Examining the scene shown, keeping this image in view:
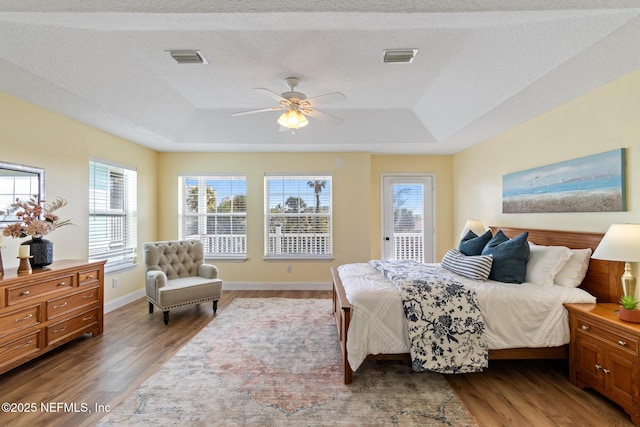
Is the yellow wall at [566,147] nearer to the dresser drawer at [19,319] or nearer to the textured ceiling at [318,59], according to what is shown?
the textured ceiling at [318,59]

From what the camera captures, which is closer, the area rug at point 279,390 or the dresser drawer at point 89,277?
the area rug at point 279,390

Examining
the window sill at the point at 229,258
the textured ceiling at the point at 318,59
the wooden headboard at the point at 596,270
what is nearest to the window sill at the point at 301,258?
the window sill at the point at 229,258

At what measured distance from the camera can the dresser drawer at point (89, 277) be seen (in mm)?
3164

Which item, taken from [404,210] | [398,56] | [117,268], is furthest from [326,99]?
[117,268]

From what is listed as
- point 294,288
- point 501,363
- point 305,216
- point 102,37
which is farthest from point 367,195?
point 102,37

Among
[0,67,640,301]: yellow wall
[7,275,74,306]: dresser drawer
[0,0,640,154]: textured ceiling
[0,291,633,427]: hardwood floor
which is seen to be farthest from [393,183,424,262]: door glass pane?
[7,275,74,306]: dresser drawer

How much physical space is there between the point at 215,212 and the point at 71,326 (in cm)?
282

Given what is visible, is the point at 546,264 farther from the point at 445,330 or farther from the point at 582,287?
the point at 445,330

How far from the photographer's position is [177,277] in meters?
4.31

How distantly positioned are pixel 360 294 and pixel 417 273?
0.90 m

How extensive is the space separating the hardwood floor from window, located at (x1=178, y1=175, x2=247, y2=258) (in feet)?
7.50

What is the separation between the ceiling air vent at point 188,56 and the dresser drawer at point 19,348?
283 centimetres

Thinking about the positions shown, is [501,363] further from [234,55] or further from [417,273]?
[234,55]

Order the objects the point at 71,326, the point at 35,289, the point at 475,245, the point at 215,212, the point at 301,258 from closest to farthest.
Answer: the point at 35,289
the point at 71,326
the point at 475,245
the point at 301,258
the point at 215,212
